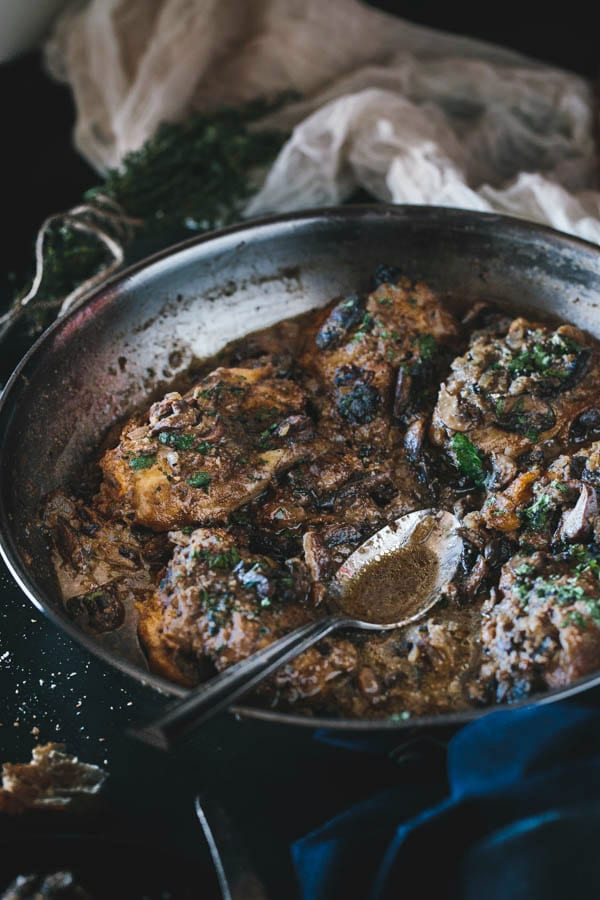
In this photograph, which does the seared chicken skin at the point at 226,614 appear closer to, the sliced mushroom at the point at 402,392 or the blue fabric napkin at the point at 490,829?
the blue fabric napkin at the point at 490,829

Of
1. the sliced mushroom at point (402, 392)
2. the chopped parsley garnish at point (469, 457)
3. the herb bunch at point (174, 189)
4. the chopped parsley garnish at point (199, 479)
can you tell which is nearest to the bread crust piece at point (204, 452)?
the chopped parsley garnish at point (199, 479)

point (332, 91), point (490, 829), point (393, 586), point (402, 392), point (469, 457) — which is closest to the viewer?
point (490, 829)

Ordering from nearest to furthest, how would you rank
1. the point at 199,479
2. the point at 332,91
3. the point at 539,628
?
the point at 539,628, the point at 199,479, the point at 332,91

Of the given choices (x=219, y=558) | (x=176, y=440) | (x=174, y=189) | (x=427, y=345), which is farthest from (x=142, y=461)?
(x=174, y=189)

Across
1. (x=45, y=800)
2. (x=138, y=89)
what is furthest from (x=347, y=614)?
(x=138, y=89)

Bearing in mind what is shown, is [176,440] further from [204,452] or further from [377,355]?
[377,355]
